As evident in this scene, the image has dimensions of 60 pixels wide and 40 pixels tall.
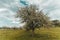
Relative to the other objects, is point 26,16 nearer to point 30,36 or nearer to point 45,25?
point 45,25

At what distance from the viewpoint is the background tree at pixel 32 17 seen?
49097 millimetres

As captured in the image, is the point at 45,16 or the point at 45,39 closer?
the point at 45,16

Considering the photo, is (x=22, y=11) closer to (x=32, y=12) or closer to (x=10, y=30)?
(x=32, y=12)

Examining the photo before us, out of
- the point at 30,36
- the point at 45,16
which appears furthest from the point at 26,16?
the point at 30,36

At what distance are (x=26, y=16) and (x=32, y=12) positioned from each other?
210cm

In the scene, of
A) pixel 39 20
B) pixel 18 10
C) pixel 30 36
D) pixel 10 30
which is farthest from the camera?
pixel 10 30

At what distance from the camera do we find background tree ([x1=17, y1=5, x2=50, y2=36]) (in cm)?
4910

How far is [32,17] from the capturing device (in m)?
49.3

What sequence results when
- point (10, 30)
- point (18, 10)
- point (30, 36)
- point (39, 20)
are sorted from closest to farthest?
point (39, 20), point (18, 10), point (30, 36), point (10, 30)

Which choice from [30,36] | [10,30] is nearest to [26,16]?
[30,36]

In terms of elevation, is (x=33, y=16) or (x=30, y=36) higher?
(x=33, y=16)

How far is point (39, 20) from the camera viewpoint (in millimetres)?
48875

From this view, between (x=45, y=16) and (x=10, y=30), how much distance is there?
26157mm

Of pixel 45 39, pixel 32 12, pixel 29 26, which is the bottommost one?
pixel 45 39
